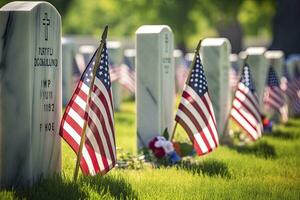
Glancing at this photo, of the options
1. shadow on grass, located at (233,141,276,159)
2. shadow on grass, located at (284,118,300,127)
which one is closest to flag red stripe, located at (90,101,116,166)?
shadow on grass, located at (233,141,276,159)

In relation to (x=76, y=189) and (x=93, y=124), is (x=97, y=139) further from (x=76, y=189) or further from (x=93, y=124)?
(x=76, y=189)

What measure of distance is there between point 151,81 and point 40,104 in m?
3.18

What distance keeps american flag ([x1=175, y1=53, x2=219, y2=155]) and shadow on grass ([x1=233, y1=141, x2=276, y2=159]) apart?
136 centimetres

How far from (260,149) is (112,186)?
15.1 feet

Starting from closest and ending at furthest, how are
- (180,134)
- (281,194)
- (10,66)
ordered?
1. (10,66)
2. (281,194)
3. (180,134)

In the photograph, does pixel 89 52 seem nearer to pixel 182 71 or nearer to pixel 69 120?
pixel 182 71

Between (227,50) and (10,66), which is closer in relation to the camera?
(10,66)

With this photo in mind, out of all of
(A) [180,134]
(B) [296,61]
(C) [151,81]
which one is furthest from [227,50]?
(B) [296,61]

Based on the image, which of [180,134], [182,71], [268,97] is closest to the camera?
[180,134]

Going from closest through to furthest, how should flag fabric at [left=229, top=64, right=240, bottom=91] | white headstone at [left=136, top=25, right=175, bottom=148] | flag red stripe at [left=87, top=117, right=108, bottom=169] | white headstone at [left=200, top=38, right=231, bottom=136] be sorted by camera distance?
flag red stripe at [left=87, top=117, right=108, bottom=169] < white headstone at [left=136, top=25, right=175, bottom=148] < white headstone at [left=200, top=38, right=231, bottom=136] < flag fabric at [left=229, top=64, right=240, bottom=91]

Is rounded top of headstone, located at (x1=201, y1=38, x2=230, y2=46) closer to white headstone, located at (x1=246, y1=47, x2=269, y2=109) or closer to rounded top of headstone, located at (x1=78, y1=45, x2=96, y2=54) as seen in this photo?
white headstone, located at (x1=246, y1=47, x2=269, y2=109)

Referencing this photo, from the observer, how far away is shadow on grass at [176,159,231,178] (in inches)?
348

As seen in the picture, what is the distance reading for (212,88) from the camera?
1244 cm

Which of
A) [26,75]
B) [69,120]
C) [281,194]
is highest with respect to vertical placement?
[26,75]
